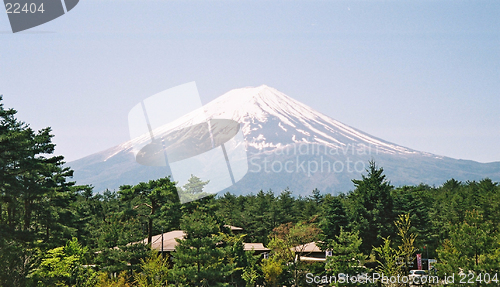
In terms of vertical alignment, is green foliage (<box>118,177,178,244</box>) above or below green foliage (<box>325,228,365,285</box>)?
above

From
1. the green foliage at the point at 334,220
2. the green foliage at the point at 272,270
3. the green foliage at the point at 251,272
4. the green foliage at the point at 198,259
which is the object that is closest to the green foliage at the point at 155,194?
the green foliage at the point at 251,272

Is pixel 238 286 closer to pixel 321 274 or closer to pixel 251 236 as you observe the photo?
pixel 321 274

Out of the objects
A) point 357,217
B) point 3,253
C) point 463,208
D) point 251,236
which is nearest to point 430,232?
point 463,208

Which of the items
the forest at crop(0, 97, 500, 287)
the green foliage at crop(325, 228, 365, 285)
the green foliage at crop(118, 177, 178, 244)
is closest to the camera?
the forest at crop(0, 97, 500, 287)

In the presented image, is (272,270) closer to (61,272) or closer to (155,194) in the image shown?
(61,272)

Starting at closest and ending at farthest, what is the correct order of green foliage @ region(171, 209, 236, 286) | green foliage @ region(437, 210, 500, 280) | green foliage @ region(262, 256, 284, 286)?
green foliage @ region(437, 210, 500, 280) < green foliage @ region(171, 209, 236, 286) < green foliage @ region(262, 256, 284, 286)

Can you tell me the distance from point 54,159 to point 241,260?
45.4 feet

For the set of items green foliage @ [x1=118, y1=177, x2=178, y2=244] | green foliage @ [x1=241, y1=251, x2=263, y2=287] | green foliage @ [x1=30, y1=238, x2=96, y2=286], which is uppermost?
green foliage @ [x1=118, y1=177, x2=178, y2=244]

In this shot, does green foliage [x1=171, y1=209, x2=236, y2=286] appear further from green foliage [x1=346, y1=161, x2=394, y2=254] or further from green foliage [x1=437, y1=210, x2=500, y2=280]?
green foliage [x1=346, y1=161, x2=394, y2=254]

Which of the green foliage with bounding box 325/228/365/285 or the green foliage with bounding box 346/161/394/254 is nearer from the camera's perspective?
the green foliage with bounding box 325/228/365/285

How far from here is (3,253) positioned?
59.7 ft

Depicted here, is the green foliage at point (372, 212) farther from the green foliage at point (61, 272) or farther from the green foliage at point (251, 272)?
the green foliage at point (61, 272)

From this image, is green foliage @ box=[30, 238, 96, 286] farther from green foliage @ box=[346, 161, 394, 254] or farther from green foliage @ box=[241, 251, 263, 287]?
green foliage @ box=[346, 161, 394, 254]

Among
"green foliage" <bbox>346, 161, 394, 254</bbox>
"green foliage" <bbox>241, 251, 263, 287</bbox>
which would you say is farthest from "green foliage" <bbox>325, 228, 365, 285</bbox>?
"green foliage" <bbox>346, 161, 394, 254</bbox>
